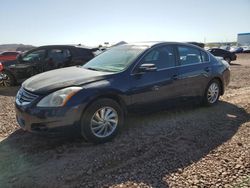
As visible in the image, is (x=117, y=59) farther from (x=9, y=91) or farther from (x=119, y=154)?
(x=9, y=91)

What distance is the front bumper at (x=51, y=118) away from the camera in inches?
156

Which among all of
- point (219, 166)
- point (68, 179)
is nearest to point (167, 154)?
point (219, 166)

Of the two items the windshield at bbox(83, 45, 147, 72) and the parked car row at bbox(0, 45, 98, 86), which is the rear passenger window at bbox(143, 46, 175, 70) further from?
the parked car row at bbox(0, 45, 98, 86)

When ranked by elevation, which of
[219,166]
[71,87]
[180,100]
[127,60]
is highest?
[127,60]

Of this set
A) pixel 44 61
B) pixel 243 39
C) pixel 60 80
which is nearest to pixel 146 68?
pixel 60 80

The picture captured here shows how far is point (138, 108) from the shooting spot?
4.89 m

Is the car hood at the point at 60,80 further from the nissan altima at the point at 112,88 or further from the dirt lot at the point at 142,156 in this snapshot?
the dirt lot at the point at 142,156

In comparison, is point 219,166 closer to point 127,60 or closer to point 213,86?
point 127,60

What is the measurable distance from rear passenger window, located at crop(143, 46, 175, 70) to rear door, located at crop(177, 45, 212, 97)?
0.22 meters

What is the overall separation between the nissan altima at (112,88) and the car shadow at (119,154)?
1.09 feet

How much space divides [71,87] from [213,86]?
12.3ft

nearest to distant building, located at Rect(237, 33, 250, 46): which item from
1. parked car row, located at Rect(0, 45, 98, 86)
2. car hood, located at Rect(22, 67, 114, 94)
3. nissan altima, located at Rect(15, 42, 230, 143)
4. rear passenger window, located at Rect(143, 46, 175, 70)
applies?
parked car row, located at Rect(0, 45, 98, 86)

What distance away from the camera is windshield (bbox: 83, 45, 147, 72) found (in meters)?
4.93

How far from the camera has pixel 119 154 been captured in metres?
4.00
